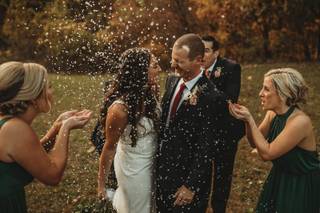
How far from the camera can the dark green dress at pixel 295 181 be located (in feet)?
14.5

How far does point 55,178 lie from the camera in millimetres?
3848

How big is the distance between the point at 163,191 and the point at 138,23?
1461cm

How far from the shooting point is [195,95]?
4.71 meters

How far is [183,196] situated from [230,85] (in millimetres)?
1813

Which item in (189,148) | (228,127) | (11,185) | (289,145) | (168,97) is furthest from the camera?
(228,127)

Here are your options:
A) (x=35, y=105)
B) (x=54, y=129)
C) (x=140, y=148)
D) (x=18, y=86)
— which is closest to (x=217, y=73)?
(x=140, y=148)

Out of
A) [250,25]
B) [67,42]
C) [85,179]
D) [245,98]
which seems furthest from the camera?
[250,25]

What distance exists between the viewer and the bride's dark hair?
4668mm

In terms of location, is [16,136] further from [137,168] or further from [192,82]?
[192,82]

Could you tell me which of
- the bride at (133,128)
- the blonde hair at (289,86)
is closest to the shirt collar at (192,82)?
the bride at (133,128)

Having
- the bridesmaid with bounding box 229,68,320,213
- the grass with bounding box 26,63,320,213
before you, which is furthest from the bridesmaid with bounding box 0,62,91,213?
the grass with bounding box 26,63,320,213

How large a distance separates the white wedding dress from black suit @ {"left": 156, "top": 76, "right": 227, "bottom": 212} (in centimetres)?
10

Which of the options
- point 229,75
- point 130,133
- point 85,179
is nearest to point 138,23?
point 85,179

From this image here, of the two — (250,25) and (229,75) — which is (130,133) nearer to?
(229,75)
